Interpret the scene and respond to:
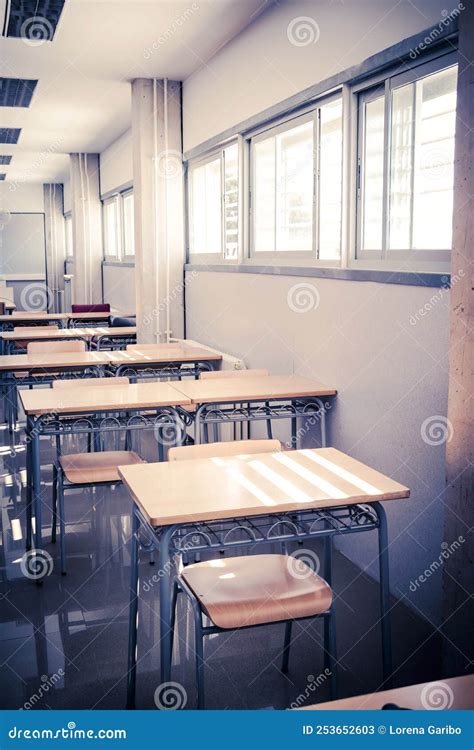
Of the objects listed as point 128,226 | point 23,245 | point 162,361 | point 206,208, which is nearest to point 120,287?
point 128,226

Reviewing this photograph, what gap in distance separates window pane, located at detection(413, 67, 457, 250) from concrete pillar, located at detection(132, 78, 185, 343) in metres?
3.96

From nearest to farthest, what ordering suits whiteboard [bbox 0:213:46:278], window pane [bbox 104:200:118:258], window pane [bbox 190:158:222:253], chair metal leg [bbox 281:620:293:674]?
chair metal leg [bbox 281:620:293:674], window pane [bbox 190:158:222:253], window pane [bbox 104:200:118:258], whiteboard [bbox 0:213:46:278]

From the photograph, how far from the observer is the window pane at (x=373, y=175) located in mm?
3725

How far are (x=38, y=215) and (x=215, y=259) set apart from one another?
38.6 feet

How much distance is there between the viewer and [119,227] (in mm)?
10656

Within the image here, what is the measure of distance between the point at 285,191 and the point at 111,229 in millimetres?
7120

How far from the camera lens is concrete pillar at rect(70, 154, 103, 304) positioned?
1188cm

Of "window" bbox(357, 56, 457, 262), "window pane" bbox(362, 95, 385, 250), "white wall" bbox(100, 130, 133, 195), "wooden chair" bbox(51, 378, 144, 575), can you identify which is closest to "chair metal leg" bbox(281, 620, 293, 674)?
"wooden chair" bbox(51, 378, 144, 575)

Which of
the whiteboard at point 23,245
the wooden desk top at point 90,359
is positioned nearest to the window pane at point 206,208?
the wooden desk top at point 90,359

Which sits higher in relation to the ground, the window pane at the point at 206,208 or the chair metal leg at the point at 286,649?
the window pane at the point at 206,208

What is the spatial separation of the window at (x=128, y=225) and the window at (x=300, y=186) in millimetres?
4948

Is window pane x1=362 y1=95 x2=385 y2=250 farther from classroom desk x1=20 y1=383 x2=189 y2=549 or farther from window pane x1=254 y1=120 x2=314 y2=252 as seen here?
classroom desk x1=20 y1=383 x2=189 y2=549

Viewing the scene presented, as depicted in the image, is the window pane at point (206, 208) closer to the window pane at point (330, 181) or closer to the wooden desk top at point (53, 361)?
the wooden desk top at point (53, 361)
